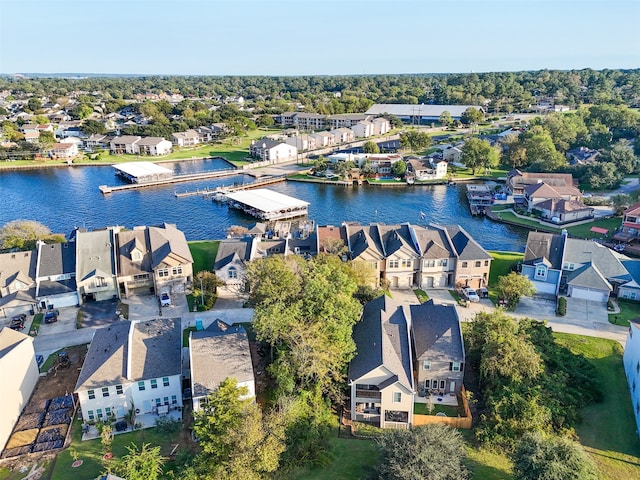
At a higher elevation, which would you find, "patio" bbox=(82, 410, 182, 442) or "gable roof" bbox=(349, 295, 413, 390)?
"gable roof" bbox=(349, 295, 413, 390)

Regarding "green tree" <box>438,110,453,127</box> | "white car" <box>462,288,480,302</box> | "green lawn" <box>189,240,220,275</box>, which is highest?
"green tree" <box>438,110,453,127</box>

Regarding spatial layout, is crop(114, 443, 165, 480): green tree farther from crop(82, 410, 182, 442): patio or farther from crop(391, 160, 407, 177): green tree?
crop(391, 160, 407, 177): green tree

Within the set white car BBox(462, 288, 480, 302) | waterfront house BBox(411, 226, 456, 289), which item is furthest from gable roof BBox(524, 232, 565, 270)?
waterfront house BBox(411, 226, 456, 289)

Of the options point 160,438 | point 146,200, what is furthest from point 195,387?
point 146,200

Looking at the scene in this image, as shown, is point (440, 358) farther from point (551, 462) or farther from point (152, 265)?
point (152, 265)

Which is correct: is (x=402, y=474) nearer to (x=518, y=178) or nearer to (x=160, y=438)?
(x=160, y=438)

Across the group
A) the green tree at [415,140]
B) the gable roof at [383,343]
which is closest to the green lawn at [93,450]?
the gable roof at [383,343]
